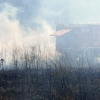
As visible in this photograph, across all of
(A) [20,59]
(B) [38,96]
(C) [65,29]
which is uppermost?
(C) [65,29]

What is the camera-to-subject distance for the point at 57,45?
1823cm

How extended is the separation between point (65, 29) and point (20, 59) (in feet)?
32.7

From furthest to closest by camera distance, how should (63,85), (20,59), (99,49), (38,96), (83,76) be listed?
(99,49), (20,59), (83,76), (63,85), (38,96)

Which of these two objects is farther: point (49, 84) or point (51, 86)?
point (49, 84)

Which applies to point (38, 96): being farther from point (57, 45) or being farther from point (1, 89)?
point (57, 45)

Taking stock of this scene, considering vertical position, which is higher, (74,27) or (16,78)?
(74,27)

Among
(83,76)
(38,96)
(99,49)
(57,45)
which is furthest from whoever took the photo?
(57,45)

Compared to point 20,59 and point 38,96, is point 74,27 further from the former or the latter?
point 38,96

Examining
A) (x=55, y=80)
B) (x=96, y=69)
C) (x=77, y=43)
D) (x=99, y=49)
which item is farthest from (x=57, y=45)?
(x=55, y=80)

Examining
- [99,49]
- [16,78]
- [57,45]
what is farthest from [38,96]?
[57,45]

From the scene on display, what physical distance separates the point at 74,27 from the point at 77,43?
1.27 meters

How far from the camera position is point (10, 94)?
6613mm

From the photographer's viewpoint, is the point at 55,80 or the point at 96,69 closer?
the point at 55,80

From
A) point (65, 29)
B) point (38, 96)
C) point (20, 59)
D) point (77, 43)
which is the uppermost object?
point (65, 29)
